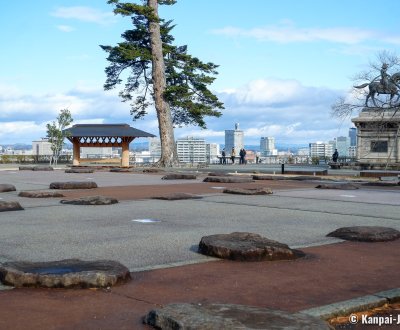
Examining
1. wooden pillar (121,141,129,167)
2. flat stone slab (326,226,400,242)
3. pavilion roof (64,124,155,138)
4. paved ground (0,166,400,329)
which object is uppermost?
pavilion roof (64,124,155,138)

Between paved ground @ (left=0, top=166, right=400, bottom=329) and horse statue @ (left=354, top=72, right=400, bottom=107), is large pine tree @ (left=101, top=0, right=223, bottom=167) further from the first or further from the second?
paved ground @ (left=0, top=166, right=400, bottom=329)

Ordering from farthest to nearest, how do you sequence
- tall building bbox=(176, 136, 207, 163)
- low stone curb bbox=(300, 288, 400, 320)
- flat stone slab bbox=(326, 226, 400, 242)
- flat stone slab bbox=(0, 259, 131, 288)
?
1. tall building bbox=(176, 136, 207, 163)
2. flat stone slab bbox=(326, 226, 400, 242)
3. flat stone slab bbox=(0, 259, 131, 288)
4. low stone curb bbox=(300, 288, 400, 320)

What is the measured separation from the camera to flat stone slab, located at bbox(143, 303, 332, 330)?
3.58 meters

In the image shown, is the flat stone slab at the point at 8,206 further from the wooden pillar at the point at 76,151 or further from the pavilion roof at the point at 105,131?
the wooden pillar at the point at 76,151

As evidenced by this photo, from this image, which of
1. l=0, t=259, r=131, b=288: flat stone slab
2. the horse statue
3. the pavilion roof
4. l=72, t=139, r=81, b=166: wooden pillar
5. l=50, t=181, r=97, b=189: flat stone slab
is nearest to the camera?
l=0, t=259, r=131, b=288: flat stone slab

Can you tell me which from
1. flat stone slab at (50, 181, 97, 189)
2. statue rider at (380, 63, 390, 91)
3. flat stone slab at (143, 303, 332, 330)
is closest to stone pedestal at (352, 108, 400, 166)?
statue rider at (380, 63, 390, 91)

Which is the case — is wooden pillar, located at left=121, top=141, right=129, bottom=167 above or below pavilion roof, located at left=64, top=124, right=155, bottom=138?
below

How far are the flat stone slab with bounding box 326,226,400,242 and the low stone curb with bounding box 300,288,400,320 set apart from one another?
3.02m

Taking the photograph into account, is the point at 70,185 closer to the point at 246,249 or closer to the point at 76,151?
the point at 246,249

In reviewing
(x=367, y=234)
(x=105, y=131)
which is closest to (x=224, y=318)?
(x=367, y=234)

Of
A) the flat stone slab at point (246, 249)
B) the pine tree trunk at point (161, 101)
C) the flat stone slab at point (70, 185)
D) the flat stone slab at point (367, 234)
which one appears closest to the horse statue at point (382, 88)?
the pine tree trunk at point (161, 101)

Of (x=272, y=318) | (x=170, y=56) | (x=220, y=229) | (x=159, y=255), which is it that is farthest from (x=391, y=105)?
(x=272, y=318)

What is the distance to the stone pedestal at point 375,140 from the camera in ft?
128

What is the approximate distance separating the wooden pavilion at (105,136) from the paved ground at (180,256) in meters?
30.6
